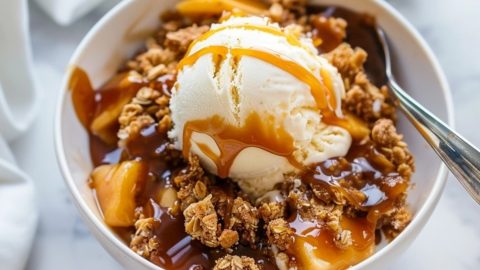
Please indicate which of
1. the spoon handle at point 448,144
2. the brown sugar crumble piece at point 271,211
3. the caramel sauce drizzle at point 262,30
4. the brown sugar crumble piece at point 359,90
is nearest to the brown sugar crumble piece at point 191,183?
the brown sugar crumble piece at point 271,211

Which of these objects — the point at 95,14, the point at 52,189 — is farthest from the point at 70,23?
the point at 52,189

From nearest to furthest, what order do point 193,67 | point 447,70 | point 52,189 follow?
1. point 193,67
2. point 52,189
3. point 447,70

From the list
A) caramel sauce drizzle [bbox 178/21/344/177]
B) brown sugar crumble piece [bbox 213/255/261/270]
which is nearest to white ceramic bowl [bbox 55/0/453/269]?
brown sugar crumble piece [bbox 213/255/261/270]

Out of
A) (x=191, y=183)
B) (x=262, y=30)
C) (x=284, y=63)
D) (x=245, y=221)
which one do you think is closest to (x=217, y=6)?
(x=262, y=30)

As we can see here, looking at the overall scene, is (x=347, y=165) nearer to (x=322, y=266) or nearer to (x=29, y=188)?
(x=322, y=266)

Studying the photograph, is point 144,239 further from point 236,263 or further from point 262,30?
point 262,30

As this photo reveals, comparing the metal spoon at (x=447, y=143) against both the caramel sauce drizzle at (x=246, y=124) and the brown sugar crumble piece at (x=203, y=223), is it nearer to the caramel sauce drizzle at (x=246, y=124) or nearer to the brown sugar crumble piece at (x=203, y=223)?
the caramel sauce drizzle at (x=246, y=124)
